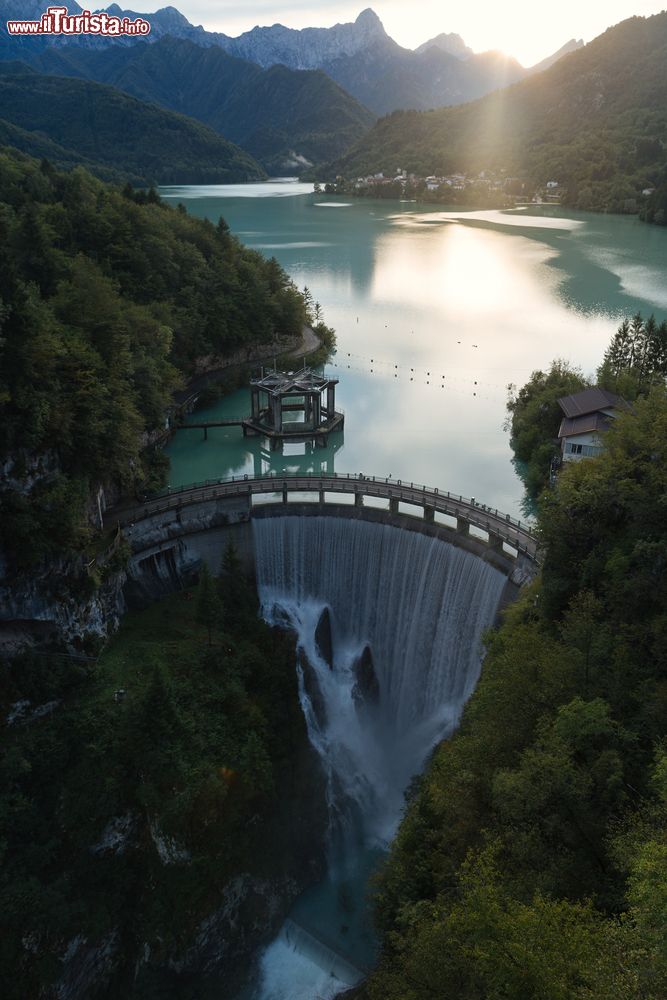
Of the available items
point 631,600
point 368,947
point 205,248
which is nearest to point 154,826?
point 368,947

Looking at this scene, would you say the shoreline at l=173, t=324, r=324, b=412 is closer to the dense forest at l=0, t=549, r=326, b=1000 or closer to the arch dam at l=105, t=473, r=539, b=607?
the arch dam at l=105, t=473, r=539, b=607

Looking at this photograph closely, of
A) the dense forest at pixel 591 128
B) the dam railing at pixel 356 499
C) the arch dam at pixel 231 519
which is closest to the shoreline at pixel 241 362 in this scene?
the dam railing at pixel 356 499

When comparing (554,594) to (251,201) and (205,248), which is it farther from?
(251,201)

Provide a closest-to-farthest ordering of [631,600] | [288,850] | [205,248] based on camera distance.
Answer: [631,600] < [288,850] < [205,248]

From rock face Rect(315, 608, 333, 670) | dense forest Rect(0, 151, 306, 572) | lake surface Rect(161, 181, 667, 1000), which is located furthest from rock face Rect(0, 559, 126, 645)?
lake surface Rect(161, 181, 667, 1000)

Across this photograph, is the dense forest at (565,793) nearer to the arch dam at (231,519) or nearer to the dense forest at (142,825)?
the dense forest at (142,825)

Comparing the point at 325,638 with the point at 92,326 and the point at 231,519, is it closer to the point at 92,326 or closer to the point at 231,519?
the point at 231,519

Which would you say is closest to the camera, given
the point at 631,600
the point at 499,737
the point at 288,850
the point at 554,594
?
the point at 499,737
